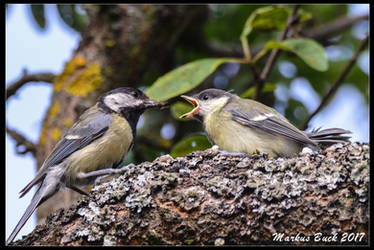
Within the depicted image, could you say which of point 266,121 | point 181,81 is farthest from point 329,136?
point 181,81

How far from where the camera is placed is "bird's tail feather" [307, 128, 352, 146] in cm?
342

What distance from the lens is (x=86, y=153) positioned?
373 centimetres

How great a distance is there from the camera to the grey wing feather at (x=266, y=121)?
3518 mm

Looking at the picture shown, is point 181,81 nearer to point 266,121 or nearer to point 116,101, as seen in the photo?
point 116,101

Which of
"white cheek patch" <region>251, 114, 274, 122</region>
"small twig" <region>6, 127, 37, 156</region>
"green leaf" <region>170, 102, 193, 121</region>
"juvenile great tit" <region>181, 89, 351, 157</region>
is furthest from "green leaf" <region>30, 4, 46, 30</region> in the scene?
"white cheek patch" <region>251, 114, 274, 122</region>

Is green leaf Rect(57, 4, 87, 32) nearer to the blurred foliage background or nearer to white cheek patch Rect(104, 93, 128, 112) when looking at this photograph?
the blurred foliage background

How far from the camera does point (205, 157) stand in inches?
122

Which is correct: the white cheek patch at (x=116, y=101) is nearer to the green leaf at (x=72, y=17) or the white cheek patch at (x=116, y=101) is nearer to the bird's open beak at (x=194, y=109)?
the bird's open beak at (x=194, y=109)

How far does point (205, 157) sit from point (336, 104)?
120 inches

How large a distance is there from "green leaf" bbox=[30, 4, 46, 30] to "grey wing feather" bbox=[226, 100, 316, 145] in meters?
2.27

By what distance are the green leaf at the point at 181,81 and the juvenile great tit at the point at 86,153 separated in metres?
0.37

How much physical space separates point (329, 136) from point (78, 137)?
76.5 inches

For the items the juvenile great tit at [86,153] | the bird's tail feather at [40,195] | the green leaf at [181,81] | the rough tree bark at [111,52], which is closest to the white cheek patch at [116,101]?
the juvenile great tit at [86,153]

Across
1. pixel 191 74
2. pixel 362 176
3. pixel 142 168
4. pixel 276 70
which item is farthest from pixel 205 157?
pixel 276 70
